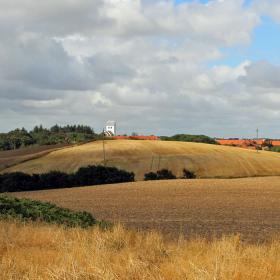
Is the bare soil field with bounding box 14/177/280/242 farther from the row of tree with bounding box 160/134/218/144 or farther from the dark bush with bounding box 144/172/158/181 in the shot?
the row of tree with bounding box 160/134/218/144

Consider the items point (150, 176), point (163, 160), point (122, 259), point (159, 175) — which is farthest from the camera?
point (163, 160)

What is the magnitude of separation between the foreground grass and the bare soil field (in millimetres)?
6711

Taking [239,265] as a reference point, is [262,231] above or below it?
below

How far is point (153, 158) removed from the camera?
75.6 m

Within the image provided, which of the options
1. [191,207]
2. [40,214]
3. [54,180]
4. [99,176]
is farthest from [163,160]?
[40,214]

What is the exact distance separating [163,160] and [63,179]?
18.4 m

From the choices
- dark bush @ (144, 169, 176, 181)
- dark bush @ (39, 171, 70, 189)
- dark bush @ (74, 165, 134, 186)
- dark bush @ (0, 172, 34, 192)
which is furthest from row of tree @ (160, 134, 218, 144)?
dark bush @ (0, 172, 34, 192)

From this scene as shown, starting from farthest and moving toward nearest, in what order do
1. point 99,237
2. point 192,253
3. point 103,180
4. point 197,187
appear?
point 103,180
point 197,187
point 99,237
point 192,253

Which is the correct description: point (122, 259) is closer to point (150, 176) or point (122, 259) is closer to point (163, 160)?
point (150, 176)

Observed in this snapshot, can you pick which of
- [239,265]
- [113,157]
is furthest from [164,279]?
[113,157]

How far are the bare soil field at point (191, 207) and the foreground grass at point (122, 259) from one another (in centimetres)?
671

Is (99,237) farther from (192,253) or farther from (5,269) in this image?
(5,269)

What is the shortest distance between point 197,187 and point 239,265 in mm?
43272

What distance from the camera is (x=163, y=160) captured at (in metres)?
74.2
